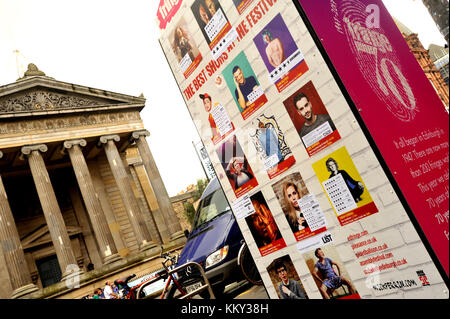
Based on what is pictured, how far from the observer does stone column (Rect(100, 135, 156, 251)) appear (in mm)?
20203

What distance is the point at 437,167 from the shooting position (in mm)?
2273

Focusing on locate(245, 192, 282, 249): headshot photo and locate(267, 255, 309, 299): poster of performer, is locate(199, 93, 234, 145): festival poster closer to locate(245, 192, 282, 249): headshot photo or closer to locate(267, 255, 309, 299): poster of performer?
locate(245, 192, 282, 249): headshot photo

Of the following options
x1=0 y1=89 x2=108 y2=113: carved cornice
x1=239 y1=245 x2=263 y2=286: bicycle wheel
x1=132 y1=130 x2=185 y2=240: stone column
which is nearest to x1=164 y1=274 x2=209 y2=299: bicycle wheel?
x1=239 y1=245 x2=263 y2=286: bicycle wheel

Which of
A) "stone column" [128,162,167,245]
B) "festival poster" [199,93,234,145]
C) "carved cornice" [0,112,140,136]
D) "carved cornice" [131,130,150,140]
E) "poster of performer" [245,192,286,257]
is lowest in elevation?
"poster of performer" [245,192,286,257]

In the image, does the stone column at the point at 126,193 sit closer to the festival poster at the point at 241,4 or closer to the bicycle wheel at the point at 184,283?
the bicycle wheel at the point at 184,283

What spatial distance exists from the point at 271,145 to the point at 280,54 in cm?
71

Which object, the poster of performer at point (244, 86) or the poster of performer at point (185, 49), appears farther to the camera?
the poster of performer at point (185, 49)

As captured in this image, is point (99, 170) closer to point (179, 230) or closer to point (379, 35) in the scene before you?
point (179, 230)

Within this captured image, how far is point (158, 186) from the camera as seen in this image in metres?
21.8

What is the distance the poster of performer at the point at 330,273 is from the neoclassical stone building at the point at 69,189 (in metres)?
17.1

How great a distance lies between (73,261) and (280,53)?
1822 centimetres

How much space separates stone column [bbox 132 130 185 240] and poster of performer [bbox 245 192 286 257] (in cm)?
1819

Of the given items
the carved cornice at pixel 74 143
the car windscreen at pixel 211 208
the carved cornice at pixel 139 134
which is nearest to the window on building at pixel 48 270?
the carved cornice at pixel 74 143

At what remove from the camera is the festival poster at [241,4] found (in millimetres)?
2689
